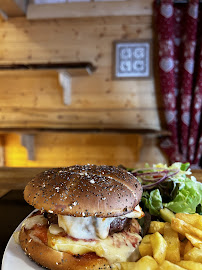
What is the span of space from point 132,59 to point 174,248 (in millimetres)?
3099

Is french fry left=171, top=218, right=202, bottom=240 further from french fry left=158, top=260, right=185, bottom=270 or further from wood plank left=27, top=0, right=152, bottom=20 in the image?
wood plank left=27, top=0, right=152, bottom=20

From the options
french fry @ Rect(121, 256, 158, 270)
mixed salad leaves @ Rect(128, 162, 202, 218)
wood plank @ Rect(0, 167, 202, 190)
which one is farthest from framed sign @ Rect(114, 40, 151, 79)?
french fry @ Rect(121, 256, 158, 270)

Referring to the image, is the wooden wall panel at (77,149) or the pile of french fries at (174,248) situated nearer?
the pile of french fries at (174,248)

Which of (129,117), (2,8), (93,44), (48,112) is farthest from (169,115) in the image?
(2,8)

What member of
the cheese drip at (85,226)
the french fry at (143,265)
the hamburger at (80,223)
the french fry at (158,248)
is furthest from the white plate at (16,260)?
the french fry at (158,248)

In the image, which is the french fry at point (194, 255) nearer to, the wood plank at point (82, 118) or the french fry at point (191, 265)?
the french fry at point (191, 265)

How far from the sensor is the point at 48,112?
404 centimetres

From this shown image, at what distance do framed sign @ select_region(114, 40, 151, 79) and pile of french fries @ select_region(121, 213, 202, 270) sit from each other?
2866 mm

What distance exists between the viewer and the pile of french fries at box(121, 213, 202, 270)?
89cm

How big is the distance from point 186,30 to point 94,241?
3.33 m

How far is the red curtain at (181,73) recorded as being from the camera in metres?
3.38

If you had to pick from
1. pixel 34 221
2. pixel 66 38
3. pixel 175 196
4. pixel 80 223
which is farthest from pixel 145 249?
pixel 66 38

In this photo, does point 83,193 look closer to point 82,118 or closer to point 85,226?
point 85,226

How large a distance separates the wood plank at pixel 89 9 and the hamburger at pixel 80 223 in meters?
3.24
